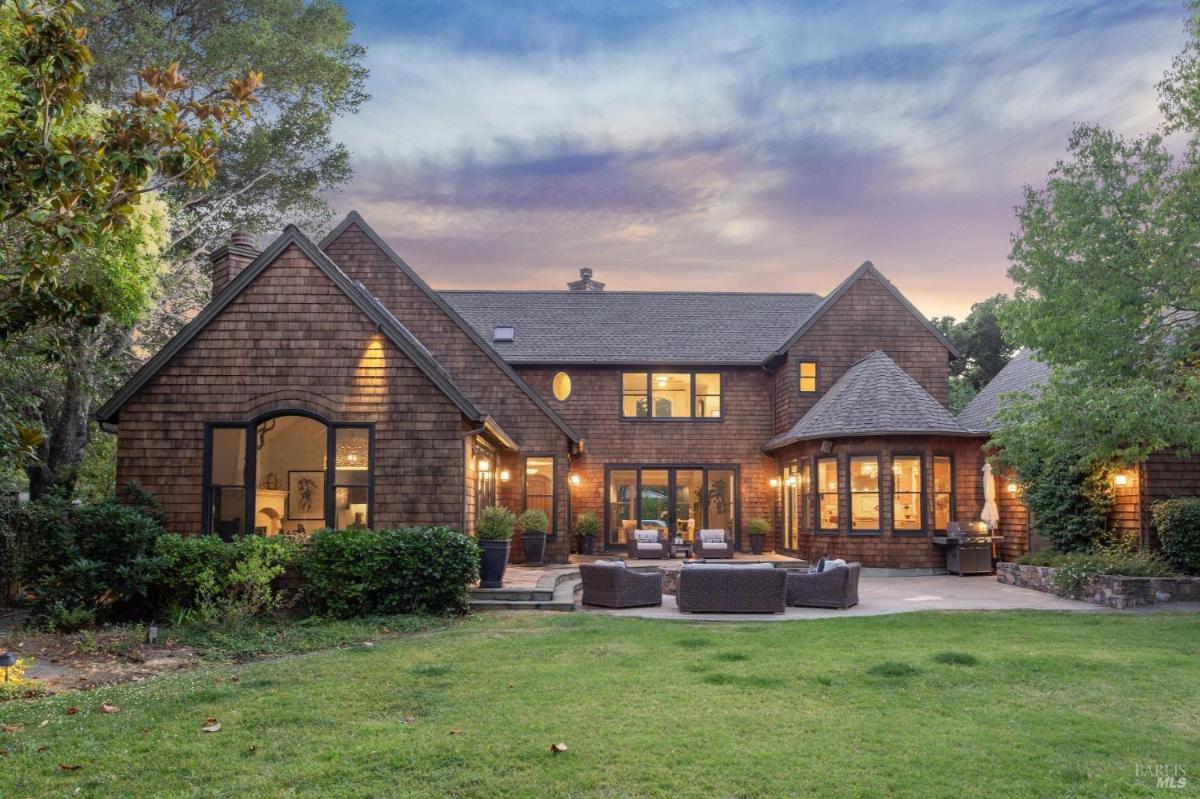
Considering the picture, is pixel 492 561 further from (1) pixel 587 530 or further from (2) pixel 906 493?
(2) pixel 906 493

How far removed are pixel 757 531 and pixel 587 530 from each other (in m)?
4.15

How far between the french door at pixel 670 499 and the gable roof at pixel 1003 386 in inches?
229

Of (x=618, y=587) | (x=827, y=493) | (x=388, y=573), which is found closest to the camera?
(x=388, y=573)

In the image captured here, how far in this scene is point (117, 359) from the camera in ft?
57.2

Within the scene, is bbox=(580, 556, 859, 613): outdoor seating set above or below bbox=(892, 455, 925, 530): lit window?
below

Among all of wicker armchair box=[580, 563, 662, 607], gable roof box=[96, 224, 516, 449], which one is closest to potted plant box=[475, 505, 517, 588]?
wicker armchair box=[580, 563, 662, 607]

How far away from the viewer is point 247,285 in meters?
13.1

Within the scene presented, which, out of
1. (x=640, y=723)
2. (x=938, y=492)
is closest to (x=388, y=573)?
(x=640, y=723)

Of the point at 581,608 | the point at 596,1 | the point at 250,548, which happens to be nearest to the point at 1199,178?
the point at 581,608

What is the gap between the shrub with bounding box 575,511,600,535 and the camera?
2103cm

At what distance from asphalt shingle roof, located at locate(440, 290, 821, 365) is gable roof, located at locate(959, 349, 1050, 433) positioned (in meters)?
4.78

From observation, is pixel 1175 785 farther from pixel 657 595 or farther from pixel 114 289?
pixel 114 289

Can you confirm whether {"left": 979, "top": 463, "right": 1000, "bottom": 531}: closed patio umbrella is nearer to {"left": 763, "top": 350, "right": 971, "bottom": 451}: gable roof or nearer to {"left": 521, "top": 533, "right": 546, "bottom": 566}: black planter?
{"left": 763, "top": 350, "right": 971, "bottom": 451}: gable roof

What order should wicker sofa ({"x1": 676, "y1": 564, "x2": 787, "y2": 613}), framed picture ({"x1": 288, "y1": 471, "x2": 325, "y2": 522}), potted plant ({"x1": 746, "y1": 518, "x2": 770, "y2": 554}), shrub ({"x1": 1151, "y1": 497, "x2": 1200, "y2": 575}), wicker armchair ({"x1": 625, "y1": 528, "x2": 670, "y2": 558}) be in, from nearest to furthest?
wicker sofa ({"x1": 676, "y1": 564, "x2": 787, "y2": 613}) → shrub ({"x1": 1151, "y1": 497, "x2": 1200, "y2": 575}) → framed picture ({"x1": 288, "y1": 471, "x2": 325, "y2": 522}) → wicker armchair ({"x1": 625, "y1": 528, "x2": 670, "y2": 558}) → potted plant ({"x1": 746, "y1": 518, "x2": 770, "y2": 554})
